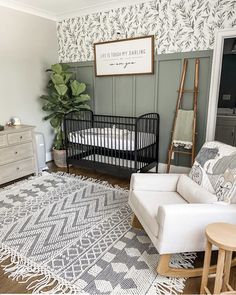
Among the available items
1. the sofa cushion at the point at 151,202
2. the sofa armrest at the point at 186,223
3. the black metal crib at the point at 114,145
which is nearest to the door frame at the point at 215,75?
the black metal crib at the point at 114,145

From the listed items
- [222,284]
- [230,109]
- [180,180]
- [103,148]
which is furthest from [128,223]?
[230,109]

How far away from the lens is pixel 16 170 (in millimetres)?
3328

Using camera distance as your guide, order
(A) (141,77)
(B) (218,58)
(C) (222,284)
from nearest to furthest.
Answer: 1. (C) (222,284)
2. (B) (218,58)
3. (A) (141,77)

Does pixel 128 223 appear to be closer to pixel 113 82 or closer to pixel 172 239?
pixel 172 239

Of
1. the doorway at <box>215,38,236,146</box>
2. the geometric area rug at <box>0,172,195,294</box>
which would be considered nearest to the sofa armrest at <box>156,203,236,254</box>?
the geometric area rug at <box>0,172,195,294</box>

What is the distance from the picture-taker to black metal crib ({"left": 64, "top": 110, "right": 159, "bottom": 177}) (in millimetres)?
3131

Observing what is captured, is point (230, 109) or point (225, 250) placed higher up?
point (230, 109)

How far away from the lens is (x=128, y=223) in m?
2.31

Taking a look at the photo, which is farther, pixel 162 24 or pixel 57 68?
pixel 57 68

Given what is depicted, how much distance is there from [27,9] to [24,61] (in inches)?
31.1

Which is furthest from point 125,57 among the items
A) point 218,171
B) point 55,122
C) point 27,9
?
point 218,171

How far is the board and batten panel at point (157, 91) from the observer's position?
317 cm

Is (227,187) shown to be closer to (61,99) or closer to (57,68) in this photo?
(61,99)

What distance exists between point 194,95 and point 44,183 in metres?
2.41
